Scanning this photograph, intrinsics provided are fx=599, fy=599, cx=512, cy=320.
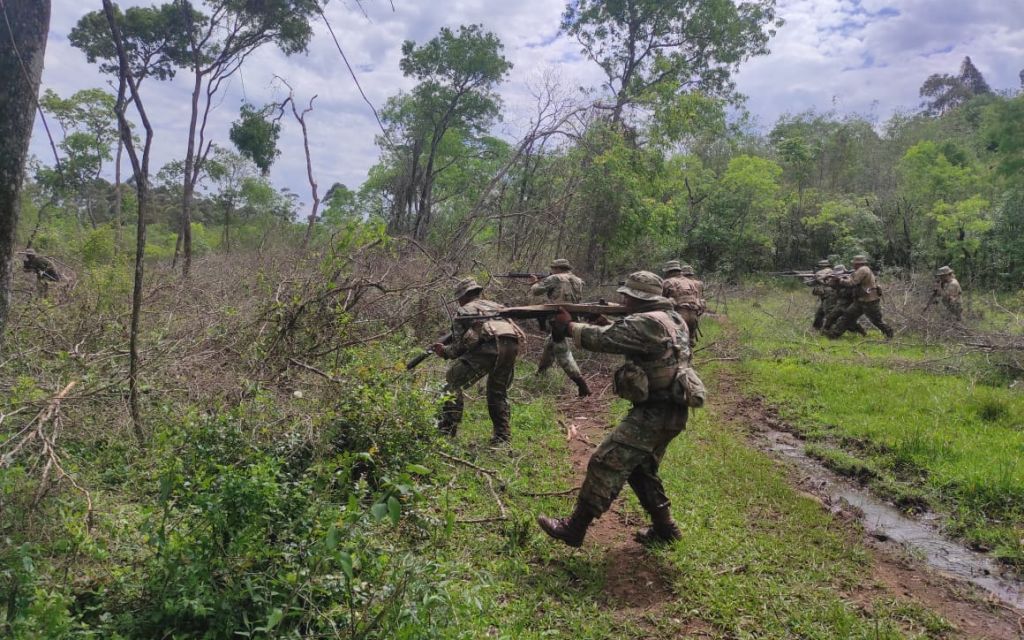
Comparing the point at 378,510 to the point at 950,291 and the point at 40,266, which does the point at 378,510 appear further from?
the point at 950,291

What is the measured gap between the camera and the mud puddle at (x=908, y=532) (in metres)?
3.97

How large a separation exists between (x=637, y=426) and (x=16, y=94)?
3.79m

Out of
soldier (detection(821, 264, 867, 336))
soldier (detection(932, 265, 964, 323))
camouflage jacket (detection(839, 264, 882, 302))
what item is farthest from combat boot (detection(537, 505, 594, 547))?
soldier (detection(932, 265, 964, 323))

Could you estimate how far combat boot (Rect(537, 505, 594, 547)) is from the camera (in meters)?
4.00

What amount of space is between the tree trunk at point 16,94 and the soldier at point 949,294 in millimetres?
13824

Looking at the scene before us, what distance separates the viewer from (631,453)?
3965 millimetres

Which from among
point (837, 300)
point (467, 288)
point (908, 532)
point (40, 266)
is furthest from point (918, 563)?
point (40, 266)

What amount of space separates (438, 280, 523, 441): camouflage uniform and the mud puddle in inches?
118

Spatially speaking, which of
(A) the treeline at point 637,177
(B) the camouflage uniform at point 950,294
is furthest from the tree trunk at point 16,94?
(B) the camouflage uniform at point 950,294

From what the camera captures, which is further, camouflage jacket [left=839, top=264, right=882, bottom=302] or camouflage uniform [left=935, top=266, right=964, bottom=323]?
camouflage uniform [left=935, top=266, right=964, bottom=323]

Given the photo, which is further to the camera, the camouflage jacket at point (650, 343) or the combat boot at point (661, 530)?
the combat boot at point (661, 530)

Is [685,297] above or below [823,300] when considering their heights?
above

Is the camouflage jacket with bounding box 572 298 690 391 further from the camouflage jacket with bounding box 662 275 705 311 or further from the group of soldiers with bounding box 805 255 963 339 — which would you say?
the group of soldiers with bounding box 805 255 963 339

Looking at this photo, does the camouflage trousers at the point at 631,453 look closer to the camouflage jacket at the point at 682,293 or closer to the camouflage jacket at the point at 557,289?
the camouflage jacket at the point at 557,289
